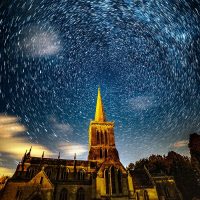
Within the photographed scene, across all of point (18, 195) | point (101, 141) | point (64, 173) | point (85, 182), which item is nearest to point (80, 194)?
point (85, 182)

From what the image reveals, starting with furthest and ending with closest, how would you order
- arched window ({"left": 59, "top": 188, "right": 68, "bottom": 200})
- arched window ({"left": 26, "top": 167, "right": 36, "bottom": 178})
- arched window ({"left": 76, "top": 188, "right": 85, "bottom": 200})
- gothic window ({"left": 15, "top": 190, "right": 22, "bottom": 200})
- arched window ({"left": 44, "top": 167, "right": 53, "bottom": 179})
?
arched window ({"left": 44, "top": 167, "right": 53, "bottom": 179}), arched window ({"left": 26, "top": 167, "right": 36, "bottom": 178}), arched window ({"left": 76, "top": 188, "right": 85, "bottom": 200}), arched window ({"left": 59, "top": 188, "right": 68, "bottom": 200}), gothic window ({"left": 15, "top": 190, "right": 22, "bottom": 200})

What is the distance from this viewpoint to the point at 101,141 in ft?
155

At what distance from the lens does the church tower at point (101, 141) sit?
44375 millimetres

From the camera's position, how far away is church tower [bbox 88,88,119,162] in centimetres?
4438

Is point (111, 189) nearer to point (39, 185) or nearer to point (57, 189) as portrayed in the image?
point (57, 189)

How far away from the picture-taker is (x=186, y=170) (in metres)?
48.2

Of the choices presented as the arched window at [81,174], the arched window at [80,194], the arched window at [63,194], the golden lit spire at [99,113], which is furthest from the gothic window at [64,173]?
the golden lit spire at [99,113]

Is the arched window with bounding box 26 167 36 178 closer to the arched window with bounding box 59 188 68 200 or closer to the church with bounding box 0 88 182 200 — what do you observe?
A: the church with bounding box 0 88 182 200

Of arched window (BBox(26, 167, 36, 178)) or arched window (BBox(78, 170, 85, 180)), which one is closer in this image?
arched window (BBox(26, 167, 36, 178))

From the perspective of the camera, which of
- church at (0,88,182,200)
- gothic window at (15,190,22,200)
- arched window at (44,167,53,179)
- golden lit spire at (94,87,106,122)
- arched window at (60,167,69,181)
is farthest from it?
golden lit spire at (94,87,106,122)

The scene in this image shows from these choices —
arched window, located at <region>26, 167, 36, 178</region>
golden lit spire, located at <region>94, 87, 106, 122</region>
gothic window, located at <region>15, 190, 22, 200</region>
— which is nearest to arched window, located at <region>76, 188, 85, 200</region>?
gothic window, located at <region>15, 190, 22, 200</region>

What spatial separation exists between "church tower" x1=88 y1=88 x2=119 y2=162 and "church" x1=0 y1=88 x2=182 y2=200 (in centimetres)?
26

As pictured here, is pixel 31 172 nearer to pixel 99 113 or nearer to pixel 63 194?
pixel 63 194

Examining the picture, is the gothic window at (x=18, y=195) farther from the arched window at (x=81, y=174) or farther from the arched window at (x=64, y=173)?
the arched window at (x=81, y=174)
